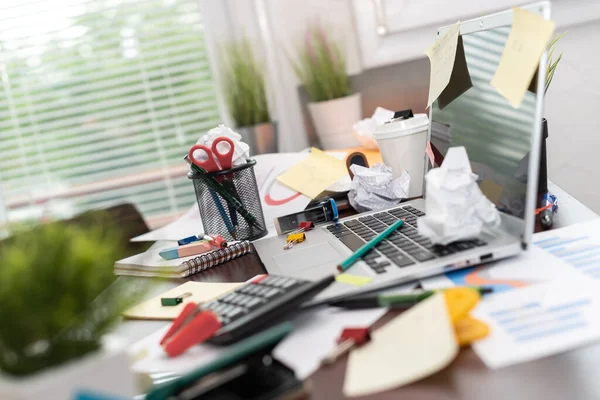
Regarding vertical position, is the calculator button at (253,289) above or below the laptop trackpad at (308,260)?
above

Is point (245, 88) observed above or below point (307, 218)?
above

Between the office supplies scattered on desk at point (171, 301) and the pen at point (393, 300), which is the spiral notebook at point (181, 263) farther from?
the pen at point (393, 300)

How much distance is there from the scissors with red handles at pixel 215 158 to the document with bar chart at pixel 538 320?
1.78ft

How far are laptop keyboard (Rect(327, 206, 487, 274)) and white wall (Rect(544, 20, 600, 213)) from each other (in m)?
0.92

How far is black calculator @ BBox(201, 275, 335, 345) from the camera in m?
0.58

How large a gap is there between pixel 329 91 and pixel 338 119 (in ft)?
0.29

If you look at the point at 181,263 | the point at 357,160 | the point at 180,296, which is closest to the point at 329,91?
the point at 357,160

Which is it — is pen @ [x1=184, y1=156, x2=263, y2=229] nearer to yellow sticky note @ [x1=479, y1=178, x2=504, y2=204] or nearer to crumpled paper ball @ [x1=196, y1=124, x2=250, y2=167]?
crumpled paper ball @ [x1=196, y1=124, x2=250, y2=167]

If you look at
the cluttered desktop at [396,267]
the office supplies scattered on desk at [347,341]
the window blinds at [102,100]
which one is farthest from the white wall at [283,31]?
the office supplies scattered on desk at [347,341]

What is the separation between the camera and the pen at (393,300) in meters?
0.59

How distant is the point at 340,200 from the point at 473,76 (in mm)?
399

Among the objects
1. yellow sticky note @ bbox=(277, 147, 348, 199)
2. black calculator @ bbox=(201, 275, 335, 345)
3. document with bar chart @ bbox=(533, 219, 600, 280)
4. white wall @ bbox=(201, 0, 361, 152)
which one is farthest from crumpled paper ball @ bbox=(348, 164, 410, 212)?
white wall @ bbox=(201, 0, 361, 152)

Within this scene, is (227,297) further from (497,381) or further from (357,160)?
(357,160)

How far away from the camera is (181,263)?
3.04 ft
